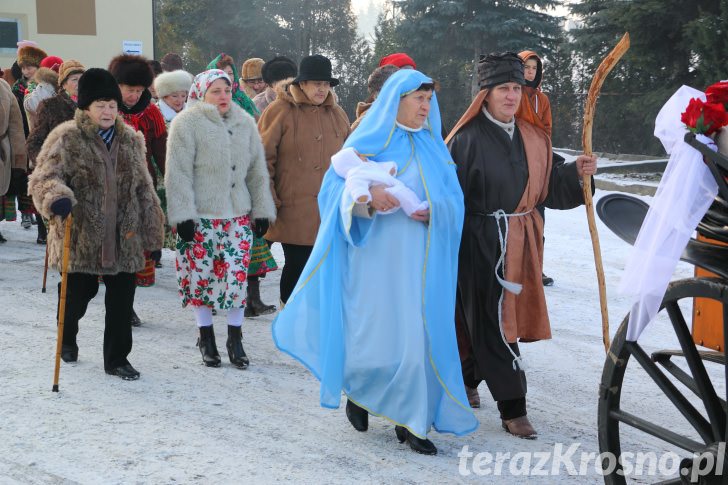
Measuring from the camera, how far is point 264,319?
22.1 ft

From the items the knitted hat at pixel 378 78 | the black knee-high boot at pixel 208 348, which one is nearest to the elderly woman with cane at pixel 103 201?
the black knee-high boot at pixel 208 348

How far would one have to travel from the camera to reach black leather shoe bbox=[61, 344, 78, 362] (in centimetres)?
540

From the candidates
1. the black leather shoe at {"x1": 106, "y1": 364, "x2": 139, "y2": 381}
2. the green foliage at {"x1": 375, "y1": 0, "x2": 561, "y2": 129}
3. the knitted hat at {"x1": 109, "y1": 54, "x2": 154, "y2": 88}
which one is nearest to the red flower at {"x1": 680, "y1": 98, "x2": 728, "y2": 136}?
the black leather shoe at {"x1": 106, "y1": 364, "x2": 139, "y2": 381}

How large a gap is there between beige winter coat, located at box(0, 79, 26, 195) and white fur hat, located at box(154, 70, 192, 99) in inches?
78.4

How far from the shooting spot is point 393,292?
418 cm

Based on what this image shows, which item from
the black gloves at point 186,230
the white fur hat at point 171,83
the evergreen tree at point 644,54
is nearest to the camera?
the black gloves at point 186,230

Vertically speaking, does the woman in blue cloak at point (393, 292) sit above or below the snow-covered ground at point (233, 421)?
above

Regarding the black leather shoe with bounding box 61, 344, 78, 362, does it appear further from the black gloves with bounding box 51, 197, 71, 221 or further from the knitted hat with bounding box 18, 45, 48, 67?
the knitted hat with bounding box 18, 45, 48, 67

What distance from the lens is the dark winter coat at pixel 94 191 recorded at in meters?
4.95

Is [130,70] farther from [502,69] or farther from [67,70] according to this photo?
[502,69]

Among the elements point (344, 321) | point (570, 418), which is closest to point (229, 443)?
point (344, 321)

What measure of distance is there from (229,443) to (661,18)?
15.4 meters

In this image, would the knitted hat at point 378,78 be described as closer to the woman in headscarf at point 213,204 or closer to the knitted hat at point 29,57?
the woman in headscarf at point 213,204

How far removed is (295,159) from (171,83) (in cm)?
151
